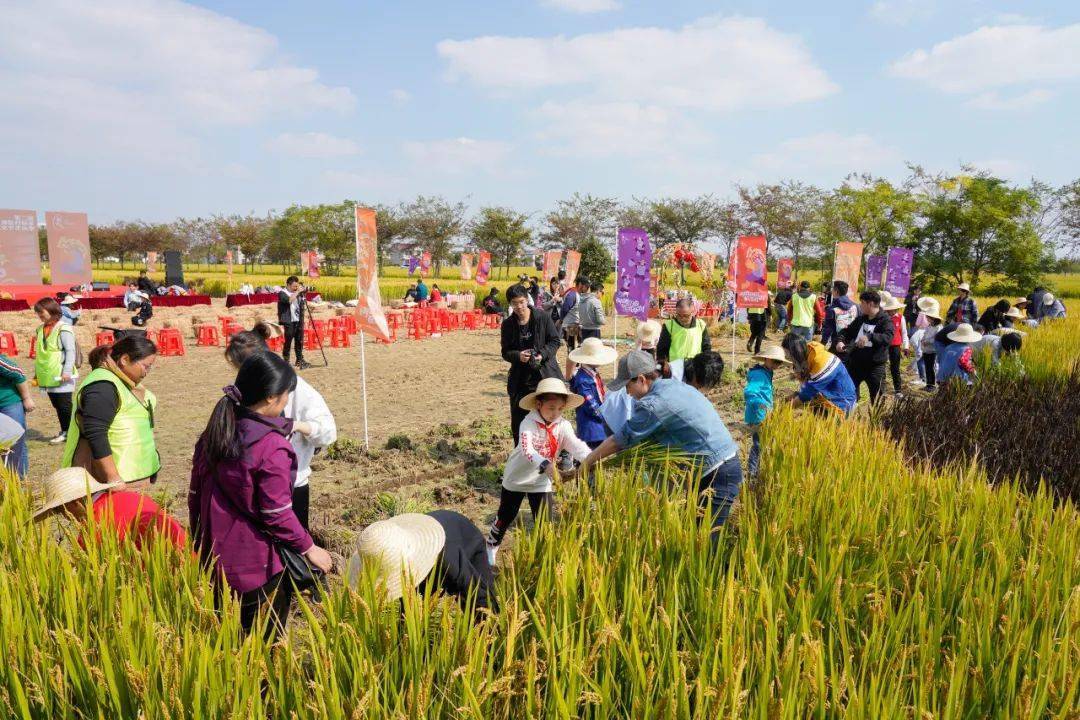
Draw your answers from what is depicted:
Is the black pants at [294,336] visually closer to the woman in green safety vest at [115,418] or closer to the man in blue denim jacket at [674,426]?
the woman in green safety vest at [115,418]

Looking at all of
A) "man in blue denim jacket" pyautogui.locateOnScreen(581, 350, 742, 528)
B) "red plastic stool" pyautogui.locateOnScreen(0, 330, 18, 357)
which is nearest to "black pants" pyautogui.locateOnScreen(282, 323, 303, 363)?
"red plastic stool" pyautogui.locateOnScreen(0, 330, 18, 357)

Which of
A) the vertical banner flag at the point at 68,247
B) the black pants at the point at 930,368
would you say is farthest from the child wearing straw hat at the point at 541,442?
the vertical banner flag at the point at 68,247

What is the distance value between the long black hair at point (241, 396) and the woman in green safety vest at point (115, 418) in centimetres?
107

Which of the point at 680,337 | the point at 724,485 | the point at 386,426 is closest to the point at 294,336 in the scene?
the point at 386,426

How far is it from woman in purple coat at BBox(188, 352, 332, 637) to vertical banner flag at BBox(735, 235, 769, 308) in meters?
10.2

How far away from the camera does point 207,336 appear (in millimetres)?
14227

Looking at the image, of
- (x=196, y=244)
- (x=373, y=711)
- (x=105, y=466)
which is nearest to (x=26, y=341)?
(x=105, y=466)

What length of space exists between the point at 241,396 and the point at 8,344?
1346cm

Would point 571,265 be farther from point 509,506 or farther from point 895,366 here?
point 509,506

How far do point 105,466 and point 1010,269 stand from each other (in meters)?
37.7

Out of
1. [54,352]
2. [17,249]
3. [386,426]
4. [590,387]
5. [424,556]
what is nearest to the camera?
[424,556]

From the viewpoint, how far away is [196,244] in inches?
2697

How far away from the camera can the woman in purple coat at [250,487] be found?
2270mm

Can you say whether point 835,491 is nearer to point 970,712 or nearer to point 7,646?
point 970,712
